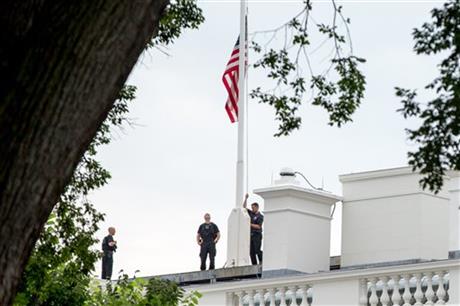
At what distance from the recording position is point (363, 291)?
2534cm

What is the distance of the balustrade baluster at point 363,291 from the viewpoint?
25234 mm

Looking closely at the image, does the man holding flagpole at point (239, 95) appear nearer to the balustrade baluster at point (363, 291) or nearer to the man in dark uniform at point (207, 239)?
the man in dark uniform at point (207, 239)

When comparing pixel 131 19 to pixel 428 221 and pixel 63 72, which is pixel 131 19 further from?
pixel 428 221

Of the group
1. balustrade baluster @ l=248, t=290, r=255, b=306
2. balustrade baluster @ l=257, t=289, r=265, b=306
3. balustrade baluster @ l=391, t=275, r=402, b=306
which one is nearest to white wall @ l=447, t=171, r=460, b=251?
balustrade baluster @ l=391, t=275, r=402, b=306

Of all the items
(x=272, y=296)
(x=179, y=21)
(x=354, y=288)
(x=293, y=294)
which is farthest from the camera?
(x=272, y=296)

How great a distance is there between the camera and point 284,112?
14266 mm

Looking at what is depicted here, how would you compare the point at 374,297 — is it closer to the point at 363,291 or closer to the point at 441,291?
the point at 363,291

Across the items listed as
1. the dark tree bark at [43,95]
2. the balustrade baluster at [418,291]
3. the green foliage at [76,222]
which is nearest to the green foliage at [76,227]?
the green foliage at [76,222]

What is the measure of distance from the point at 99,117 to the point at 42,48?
415mm

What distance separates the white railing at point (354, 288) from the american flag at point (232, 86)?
7967 millimetres

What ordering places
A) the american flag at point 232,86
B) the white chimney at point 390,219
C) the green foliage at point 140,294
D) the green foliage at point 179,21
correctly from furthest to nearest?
the american flag at point 232,86, the white chimney at point 390,219, the green foliage at point 140,294, the green foliage at point 179,21

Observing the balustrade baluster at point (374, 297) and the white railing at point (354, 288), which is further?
the balustrade baluster at point (374, 297)

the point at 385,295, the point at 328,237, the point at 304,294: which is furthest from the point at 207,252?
the point at 385,295

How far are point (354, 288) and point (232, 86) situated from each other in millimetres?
10240
